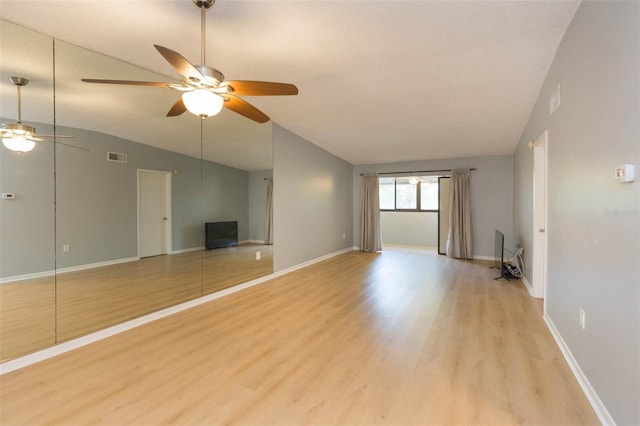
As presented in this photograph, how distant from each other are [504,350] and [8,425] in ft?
10.9

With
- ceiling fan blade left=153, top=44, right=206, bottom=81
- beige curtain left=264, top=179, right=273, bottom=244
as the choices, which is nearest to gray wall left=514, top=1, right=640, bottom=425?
ceiling fan blade left=153, top=44, right=206, bottom=81

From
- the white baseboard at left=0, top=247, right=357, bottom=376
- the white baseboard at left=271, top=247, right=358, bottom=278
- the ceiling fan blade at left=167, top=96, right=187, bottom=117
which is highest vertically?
the ceiling fan blade at left=167, top=96, right=187, bottom=117

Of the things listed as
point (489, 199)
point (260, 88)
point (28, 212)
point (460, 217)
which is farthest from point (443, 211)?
point (28, 212)

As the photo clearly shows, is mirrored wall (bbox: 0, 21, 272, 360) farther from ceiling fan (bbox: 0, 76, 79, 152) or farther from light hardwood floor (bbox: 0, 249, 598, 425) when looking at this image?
light hardwood floor (bbox: 0, 249, 598, 425)

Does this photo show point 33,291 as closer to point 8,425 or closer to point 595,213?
point 8,425

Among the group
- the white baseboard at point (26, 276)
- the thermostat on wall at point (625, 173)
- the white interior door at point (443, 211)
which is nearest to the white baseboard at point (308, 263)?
the white interior door at point (443, 211)

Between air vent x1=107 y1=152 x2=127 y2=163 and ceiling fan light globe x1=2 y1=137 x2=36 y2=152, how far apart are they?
620 millimetres

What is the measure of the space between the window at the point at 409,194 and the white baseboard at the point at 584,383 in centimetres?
636

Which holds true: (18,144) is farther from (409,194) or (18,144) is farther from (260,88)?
(409,194)

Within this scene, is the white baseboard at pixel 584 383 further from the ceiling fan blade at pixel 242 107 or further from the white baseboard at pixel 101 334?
the white baseboard at pixel 101 334

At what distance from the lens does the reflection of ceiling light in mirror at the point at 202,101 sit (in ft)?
6.20

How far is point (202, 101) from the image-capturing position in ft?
6.23

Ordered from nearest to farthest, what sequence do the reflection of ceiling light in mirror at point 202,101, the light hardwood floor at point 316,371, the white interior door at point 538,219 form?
the light hardwood floor at point 316,371
the reflection of ceiling light in mirror at point 202,101
the white interior door at point 538,219

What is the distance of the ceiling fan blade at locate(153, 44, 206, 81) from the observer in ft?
5.11
